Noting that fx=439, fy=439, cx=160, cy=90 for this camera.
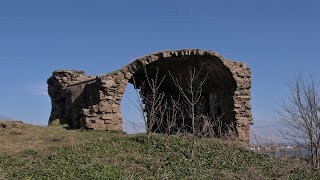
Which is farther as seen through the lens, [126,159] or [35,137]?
[35,137]

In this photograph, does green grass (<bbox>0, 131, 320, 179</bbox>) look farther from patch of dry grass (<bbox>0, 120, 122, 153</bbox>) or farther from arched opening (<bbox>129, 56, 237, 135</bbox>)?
arched opening (<bbox>129, 56, 237, 135</bbox>)

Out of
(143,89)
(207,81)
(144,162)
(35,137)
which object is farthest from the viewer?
(143,89)

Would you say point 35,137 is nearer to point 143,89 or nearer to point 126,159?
point 126,159

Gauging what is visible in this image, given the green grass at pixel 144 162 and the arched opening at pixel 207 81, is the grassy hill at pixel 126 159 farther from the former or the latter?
the arched opening at pixel 207 81

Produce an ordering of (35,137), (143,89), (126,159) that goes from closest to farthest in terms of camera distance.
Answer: (126,159), (35,137), (143,89)

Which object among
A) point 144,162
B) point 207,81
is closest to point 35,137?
point 144,162

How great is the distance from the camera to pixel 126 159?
11.0m

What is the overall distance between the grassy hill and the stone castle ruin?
4.79ft

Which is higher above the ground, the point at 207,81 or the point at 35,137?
the point at 207,81

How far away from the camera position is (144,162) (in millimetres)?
10781

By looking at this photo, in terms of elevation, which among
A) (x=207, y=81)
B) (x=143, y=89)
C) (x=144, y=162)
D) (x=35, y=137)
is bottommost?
(x=144, y=162)

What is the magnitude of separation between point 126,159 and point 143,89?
9.12 meters

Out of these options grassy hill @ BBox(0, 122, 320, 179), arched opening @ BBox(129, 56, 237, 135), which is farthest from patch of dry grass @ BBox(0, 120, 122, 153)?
arched opening @ BBox(129, 56, 237, 135)

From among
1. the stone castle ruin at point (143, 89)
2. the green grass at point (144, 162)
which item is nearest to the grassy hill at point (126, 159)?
the green grass at point (144, 162)
